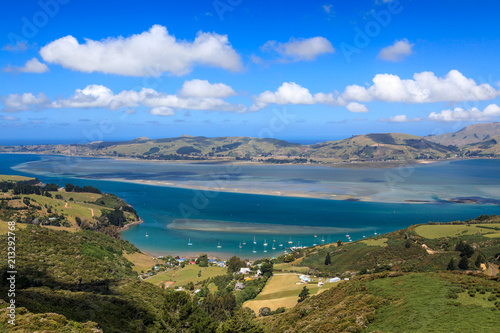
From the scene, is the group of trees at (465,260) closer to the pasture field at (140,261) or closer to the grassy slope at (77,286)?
the grassy slope at (77,286)

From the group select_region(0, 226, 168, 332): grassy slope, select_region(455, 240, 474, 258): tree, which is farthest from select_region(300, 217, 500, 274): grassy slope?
select_region(0, 226, 168, 332): grassy slope

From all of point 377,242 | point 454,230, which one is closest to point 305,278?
point 377,242

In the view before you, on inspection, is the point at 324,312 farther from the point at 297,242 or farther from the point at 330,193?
the point at 330,193

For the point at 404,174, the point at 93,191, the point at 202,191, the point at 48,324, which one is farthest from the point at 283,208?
the point at 404,174

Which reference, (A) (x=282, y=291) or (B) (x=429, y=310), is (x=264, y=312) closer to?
(A) (x=282, y=291)

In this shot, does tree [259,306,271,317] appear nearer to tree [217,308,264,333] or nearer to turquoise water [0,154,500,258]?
tree [217,308,264,333]

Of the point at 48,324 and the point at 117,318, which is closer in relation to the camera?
the point at 48,324

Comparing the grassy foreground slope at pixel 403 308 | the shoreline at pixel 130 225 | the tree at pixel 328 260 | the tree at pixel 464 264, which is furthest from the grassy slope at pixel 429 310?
the shoreline at pixel 130 225

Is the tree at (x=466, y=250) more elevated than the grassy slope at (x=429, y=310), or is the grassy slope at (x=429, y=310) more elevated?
the grassy slope at (x=429, y=310)

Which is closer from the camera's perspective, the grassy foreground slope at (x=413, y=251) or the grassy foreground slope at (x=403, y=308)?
the grassy foreground slope at (x=403, y=308)

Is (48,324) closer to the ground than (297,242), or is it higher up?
higher up

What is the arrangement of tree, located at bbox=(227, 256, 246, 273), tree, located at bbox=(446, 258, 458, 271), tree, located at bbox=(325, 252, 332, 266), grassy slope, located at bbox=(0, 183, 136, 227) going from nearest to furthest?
tree, located at bbox=(446, 258, 458, 271), tree, located at bbox=(325, 252, 332, 266), tree, located at bbox=(227, 256, 246, 273), grassy slope, located at bbox=(0, 183, 136, 227)
